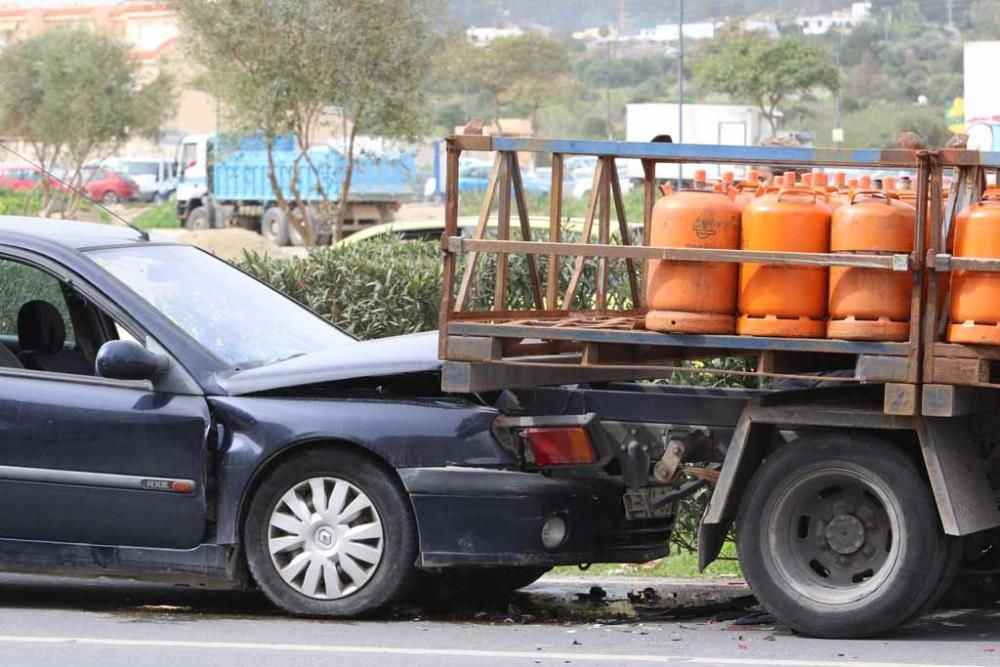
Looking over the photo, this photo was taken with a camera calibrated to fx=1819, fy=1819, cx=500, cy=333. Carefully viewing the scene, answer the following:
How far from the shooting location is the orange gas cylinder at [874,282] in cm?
664

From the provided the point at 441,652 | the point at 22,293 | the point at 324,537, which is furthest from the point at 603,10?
the point at 441,652

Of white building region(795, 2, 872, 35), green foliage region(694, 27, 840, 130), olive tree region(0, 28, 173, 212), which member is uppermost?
white building region(795, 2, 872, 35)

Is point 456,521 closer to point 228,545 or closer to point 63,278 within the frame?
point 228,545

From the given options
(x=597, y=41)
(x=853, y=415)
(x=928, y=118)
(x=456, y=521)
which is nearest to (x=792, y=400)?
(x=853, y=415)

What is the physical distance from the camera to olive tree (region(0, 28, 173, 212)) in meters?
49.4

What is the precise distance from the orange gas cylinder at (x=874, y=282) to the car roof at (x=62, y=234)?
325cm

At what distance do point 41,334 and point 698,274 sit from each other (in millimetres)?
3208

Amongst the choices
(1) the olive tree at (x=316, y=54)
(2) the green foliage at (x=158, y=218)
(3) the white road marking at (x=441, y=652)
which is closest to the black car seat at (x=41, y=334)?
(3) the white road marking at (x=441, y=652)

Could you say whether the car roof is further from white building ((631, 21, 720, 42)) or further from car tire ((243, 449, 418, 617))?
white building ((631, 21, 720, 42))

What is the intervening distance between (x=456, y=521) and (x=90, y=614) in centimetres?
169

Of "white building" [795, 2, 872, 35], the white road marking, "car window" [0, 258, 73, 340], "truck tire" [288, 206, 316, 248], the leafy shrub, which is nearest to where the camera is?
the white road marking

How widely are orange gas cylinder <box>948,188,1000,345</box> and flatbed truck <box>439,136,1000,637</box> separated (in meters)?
0.06

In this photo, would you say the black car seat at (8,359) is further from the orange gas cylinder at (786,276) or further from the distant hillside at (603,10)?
the distant hillside at (603,10)

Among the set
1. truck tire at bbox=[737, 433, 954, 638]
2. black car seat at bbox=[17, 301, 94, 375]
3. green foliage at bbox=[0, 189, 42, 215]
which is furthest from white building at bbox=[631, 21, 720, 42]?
A: truck tire at bbox=[737, 433, 954, 638]
